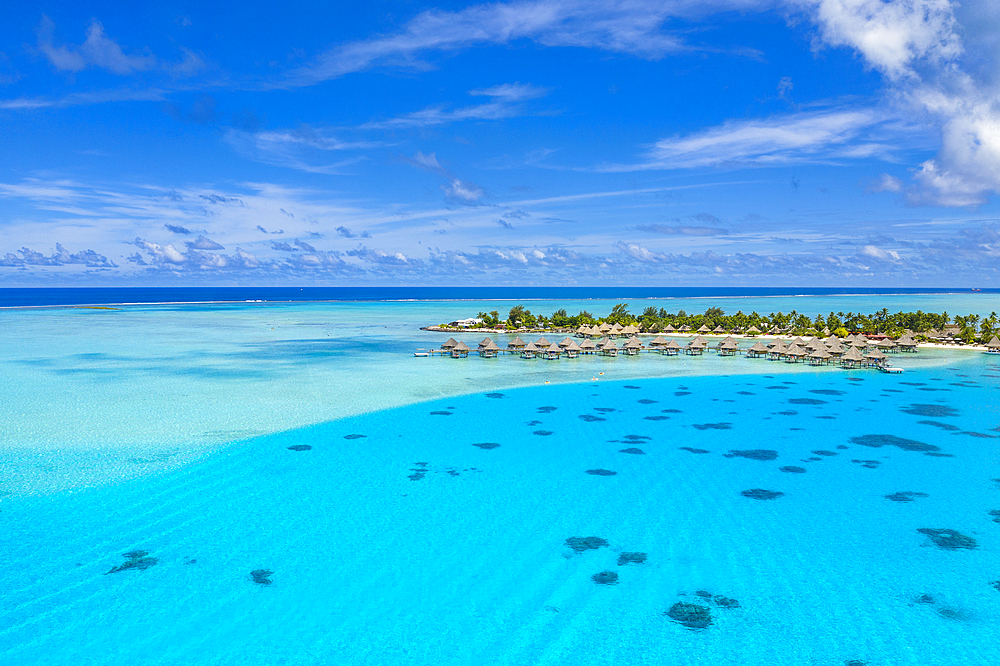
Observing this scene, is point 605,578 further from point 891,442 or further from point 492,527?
point 891,442

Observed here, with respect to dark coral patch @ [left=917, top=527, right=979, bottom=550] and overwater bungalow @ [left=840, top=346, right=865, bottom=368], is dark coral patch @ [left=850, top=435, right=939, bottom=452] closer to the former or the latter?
dark coral patch @ [left=917, top=527, right=979, bottom=550]

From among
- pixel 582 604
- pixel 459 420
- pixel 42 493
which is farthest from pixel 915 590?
pixel 42 493

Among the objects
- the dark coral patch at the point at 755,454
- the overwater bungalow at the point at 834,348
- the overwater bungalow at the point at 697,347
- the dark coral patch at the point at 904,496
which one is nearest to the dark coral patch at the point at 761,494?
the dark coral patch at the point at 904,496

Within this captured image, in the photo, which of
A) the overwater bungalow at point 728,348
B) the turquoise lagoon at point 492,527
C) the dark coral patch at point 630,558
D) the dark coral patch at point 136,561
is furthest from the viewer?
the overwater bungalow at point 728,348

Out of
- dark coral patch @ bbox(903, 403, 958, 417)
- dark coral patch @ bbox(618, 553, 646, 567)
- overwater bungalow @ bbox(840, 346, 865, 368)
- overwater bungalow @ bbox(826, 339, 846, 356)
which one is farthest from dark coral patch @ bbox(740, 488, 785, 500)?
overwater bungalow @ bbox(826, 339, 846, 356)

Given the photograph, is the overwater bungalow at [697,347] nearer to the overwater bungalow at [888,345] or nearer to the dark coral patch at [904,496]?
the overwater bungalow at [888,345]
